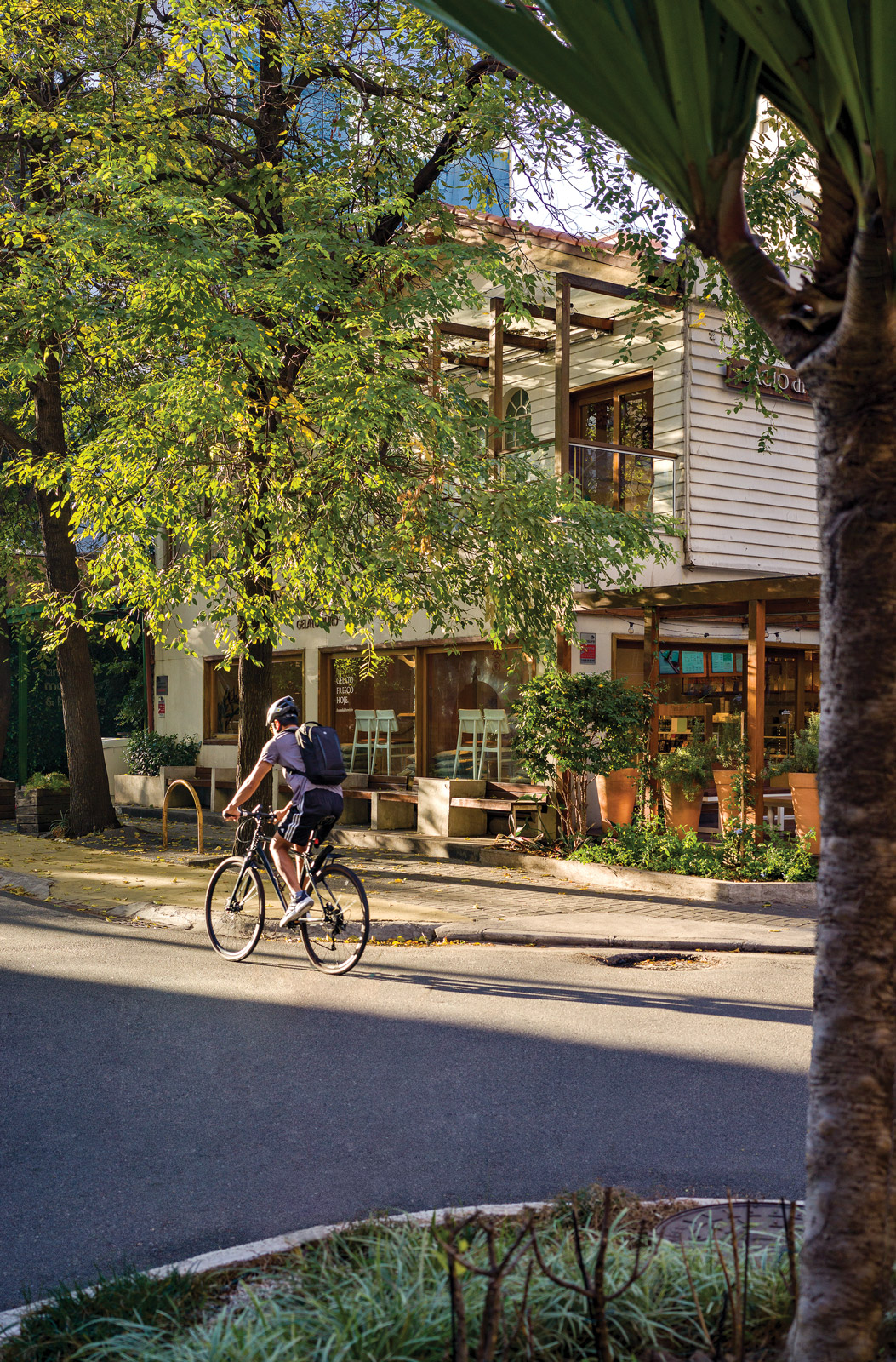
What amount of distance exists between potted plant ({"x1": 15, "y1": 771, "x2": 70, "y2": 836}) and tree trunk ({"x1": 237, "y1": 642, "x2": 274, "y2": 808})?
19.9 feet

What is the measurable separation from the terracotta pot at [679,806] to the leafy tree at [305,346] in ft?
7.28

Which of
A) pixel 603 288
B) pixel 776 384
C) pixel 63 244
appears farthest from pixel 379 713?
pixel 63 244

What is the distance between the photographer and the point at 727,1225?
3.61 meters

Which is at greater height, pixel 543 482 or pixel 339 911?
pixel 543 482

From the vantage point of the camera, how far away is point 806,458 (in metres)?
19.3

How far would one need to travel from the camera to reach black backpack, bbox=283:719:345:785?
8883 millimetres

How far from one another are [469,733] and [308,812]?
30.4 ft

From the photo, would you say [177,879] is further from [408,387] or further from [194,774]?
[194,774]

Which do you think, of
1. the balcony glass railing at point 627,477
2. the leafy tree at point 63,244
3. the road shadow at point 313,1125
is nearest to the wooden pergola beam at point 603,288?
the balcony glass railing at point 627,477

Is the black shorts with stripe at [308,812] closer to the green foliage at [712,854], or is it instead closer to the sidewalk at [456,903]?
the sidewalk at [456,903]

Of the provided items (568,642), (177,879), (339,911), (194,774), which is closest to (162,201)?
(339,911)

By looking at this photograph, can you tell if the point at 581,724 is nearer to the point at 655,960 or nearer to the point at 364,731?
the point at 655,960

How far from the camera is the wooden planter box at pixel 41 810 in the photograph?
62.1 feet

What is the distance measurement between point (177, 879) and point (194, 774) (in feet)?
32.7
